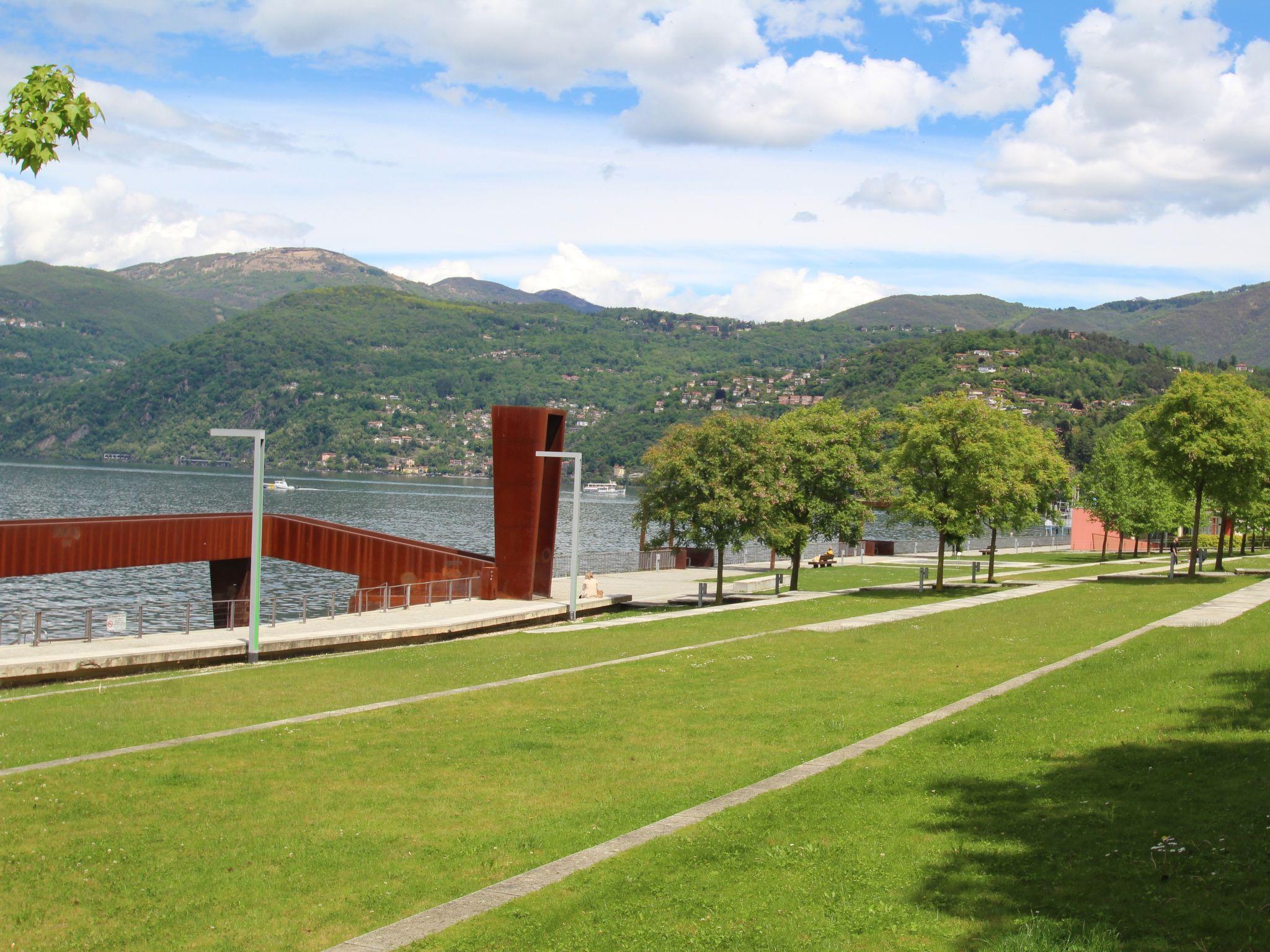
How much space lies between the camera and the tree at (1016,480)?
124ft

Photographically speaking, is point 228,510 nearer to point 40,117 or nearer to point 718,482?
point 718,482

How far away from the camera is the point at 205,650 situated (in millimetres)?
23516

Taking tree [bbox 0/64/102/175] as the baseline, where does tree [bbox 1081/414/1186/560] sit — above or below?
below

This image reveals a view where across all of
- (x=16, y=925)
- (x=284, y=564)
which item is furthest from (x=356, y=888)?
(x=284, y=564)

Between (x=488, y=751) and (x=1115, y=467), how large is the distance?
180ft

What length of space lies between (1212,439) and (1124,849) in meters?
31.7

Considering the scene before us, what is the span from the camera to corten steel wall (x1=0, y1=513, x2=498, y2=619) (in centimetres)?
3127

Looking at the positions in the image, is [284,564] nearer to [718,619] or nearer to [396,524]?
[396,524]

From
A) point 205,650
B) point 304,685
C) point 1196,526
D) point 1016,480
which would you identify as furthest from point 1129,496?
point 304,685

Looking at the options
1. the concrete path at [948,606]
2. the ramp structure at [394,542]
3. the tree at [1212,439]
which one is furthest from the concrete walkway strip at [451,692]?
the ramp structure at [394,542]

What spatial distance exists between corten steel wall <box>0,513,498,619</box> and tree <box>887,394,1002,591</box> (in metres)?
15.1

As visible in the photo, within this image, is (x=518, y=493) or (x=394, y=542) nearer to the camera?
(x=518, y=493)

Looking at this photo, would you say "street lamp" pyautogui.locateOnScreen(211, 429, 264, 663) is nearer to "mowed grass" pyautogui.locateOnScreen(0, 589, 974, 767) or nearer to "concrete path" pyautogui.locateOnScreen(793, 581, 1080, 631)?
"mowed grass" pyautogui.locateOnScreen(0, 589, 974, 767)

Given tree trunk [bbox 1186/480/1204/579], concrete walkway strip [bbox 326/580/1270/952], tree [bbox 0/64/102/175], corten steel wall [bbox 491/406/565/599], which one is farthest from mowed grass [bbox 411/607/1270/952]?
tree trunk [bbox 1186/480/1204/579]
